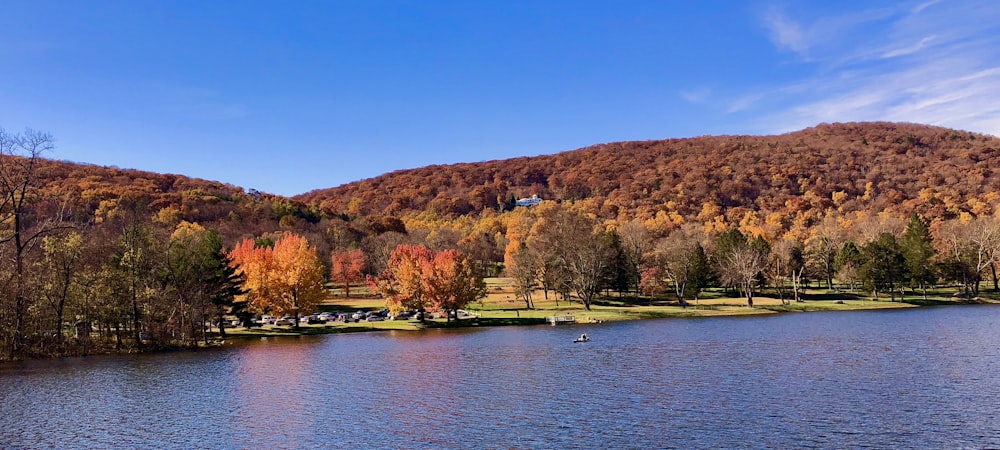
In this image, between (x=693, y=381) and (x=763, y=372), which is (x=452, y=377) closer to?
(x=693, y=381)

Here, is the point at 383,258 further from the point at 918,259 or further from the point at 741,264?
the point at 918,259

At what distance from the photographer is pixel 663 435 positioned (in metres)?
28.5

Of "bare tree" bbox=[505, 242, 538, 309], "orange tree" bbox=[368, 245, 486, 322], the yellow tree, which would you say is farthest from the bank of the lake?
the yellow tree

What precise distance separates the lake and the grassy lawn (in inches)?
934

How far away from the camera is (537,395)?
127 ft

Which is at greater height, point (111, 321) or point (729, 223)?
point (729, 223)

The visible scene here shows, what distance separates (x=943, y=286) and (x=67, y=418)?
475ft

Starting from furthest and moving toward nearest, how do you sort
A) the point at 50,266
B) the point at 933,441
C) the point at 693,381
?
the point at 50,266, the point at 693,381, the point at 933,441

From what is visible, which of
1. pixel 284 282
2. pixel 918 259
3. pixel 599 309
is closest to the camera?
pixel 284 282

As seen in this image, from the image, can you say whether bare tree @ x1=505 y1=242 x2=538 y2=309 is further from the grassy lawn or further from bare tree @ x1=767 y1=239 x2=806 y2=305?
bare tree @ x1=767 y1=239 x2=806 y2=305

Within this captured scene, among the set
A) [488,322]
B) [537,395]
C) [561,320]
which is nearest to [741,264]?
→ [561,320]

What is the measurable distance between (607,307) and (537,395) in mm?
70130

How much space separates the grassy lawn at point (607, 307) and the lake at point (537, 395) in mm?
23717

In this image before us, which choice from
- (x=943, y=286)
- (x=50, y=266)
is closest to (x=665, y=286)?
(x=943, y=286)
